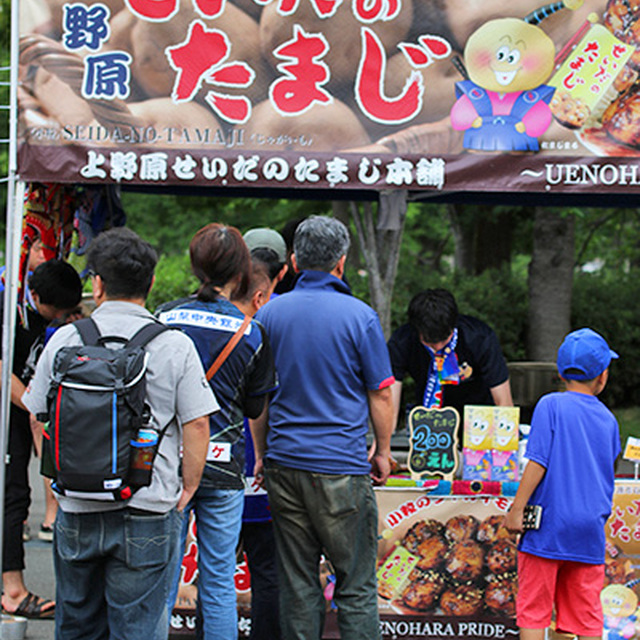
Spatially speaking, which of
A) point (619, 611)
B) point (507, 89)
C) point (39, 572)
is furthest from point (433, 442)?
point (39, 572)

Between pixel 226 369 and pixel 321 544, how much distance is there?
31.4 inches

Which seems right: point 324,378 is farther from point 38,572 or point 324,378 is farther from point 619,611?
→ point 38,572

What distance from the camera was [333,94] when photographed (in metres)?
4.40

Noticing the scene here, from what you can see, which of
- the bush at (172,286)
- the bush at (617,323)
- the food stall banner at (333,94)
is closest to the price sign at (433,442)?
the food stall banner at (333,94)

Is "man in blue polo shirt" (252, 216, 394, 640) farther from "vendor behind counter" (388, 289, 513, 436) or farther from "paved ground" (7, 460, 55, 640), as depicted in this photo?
"paved ground" (7, 460, 55, 640)

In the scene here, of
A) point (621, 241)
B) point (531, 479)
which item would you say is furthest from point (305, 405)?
point (621, 241)

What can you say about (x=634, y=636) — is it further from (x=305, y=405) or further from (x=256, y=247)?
(x=256, y=247)

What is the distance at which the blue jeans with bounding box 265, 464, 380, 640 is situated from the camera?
136 inches

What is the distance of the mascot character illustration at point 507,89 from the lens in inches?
171

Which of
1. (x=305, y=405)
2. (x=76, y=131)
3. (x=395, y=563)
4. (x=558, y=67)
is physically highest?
(x=558, y=67)

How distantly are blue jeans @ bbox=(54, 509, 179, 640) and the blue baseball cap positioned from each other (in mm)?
1716

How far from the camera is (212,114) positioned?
14.4 ft

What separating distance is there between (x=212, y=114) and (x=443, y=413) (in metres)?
1.85

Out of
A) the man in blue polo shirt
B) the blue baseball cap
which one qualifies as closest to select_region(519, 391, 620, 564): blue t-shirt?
the blue baseball cap
